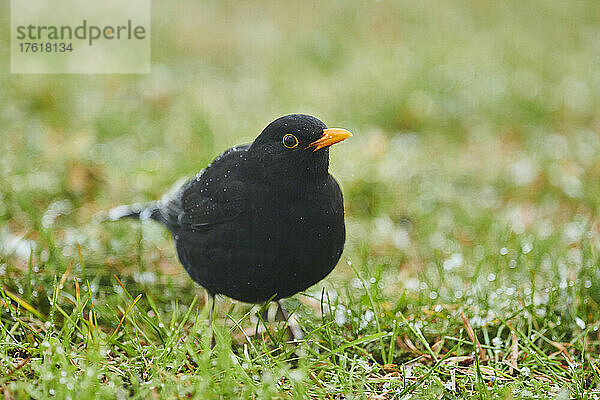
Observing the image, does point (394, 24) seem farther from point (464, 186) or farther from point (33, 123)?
point (33, 123)

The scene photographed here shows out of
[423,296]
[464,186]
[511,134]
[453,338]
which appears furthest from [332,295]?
[511,134]

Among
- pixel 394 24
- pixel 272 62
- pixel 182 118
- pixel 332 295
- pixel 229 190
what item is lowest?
pixel 332 295

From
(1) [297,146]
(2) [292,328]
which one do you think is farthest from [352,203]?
(1) [297,146]

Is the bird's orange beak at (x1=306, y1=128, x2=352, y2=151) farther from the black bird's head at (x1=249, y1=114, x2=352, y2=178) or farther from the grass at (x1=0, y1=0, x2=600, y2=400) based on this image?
the grass at (x1=0, y1=0, x2=600, y2=400)

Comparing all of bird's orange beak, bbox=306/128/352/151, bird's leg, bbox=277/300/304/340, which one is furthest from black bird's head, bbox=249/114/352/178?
bird's leg, bbox=277/300/304/340

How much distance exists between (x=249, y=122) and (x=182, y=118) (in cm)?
74

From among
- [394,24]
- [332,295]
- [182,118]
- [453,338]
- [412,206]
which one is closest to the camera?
[453,338]

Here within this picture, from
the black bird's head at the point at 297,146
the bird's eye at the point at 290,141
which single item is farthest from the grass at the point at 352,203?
the bird's eye at the point at 290,141

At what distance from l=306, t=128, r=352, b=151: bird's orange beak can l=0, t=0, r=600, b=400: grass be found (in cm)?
81

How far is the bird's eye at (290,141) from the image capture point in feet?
10.1

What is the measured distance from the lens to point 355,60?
26.9 feet

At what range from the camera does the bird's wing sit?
325 cm

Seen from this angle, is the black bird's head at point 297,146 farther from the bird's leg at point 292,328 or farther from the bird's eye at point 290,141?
the bird's leg at point 292,328

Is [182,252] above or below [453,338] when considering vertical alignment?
above
